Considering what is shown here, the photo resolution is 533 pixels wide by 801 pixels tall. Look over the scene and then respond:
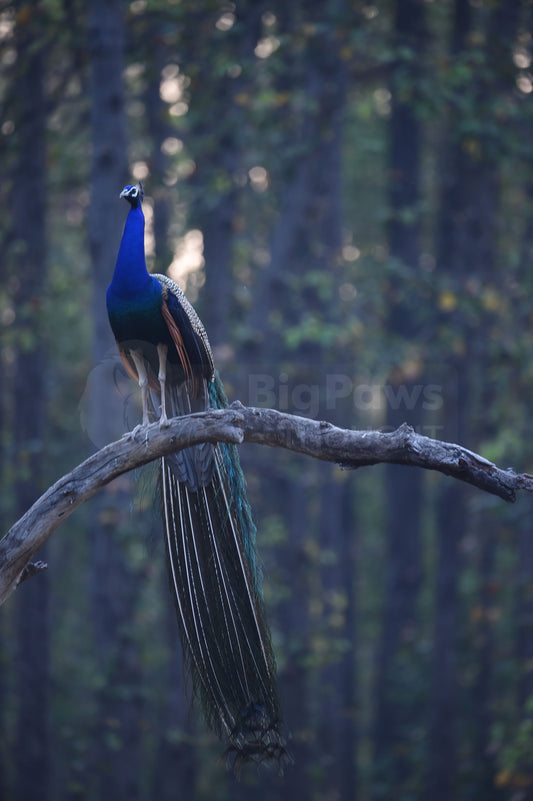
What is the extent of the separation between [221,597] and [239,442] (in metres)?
1.29

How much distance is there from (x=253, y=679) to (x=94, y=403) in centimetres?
444

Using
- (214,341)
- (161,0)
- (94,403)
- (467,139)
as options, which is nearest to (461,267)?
(467,139)

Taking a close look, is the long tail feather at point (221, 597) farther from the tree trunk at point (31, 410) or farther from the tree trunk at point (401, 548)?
the tree trunk at point (401, 548)

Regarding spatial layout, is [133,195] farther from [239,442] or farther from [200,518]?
[200,518]

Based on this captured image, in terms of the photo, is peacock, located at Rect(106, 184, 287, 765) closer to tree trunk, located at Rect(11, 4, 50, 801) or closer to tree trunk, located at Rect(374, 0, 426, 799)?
tree trunk, located at Rect(11, 4, 50, 801)

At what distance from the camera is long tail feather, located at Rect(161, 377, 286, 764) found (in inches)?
213

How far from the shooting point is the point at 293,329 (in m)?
11.2

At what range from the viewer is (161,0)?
35.6ft

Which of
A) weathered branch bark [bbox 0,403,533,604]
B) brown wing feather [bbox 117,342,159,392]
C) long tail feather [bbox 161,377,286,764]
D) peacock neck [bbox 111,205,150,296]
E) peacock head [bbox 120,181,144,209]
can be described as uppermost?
peacock head [bbox 120,181,144,209]

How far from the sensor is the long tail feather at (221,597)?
5.40 meters

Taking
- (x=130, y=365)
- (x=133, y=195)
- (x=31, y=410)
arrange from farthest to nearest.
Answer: (x=31, y=410) → (x=130, y=365) → (x=133, y=195)

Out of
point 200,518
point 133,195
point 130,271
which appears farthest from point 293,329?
point 200,518

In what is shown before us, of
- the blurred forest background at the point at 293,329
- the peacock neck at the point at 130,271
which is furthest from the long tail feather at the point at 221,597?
the blurred forest background at the point at 293,329

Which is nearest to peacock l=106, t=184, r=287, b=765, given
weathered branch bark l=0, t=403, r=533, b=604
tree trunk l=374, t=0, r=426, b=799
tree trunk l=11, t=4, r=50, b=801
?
weathered branch bark l=0, t=403, r=533, b=604
